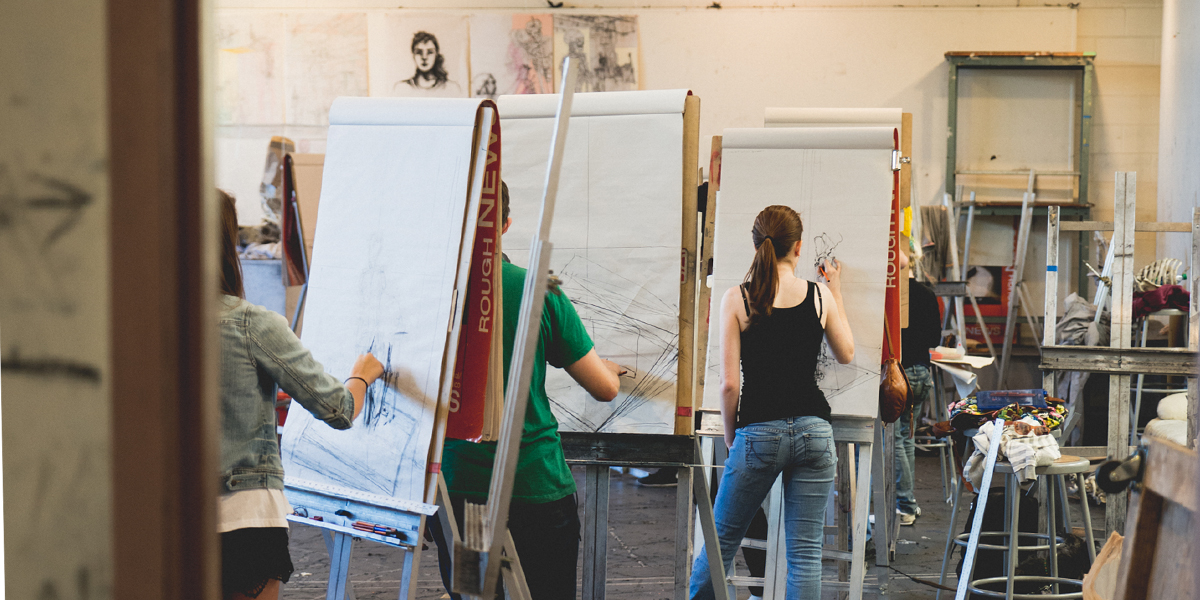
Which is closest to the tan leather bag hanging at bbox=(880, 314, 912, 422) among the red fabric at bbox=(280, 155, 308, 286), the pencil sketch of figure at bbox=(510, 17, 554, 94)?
the red fabric at bbox=(280, 155, 308, 286)

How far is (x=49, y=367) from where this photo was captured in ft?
2.16

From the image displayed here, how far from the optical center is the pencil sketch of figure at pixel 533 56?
25.0 ft

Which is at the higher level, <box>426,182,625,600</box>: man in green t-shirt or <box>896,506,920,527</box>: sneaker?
<box>426,182,625,600</box>: man in green t-shirt

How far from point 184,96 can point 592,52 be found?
23.9 ft

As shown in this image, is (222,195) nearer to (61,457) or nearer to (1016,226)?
(61,457)

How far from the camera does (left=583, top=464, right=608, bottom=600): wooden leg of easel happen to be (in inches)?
91.3

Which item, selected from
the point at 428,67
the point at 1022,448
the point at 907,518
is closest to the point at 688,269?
the point at 1022,448

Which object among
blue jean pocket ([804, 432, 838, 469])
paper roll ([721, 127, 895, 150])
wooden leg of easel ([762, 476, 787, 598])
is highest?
paper roll ([721, 127, 895, 150])

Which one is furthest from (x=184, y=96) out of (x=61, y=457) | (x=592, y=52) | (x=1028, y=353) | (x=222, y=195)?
(x=1028, y=353)

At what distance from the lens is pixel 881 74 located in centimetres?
754

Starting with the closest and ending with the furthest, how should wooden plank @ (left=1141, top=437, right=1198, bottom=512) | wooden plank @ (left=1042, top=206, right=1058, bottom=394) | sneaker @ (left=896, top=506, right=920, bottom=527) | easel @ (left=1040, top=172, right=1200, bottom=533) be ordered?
wooden plank @ (left=1141, top=437, right=1198, bottom=512) → easel @ (left=1040, top=172, right=1200, bottom=533) → wooden plank @ (left=1042, top=206, right=1058, bottom=394) → sneaker @ (left=896, top=506, right=920, bottom=527)

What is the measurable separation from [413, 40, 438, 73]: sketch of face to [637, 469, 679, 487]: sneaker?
4111mm

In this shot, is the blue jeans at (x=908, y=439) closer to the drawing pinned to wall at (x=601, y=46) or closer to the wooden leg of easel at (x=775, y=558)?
the wooden leg of easel at (x=775, y=558)

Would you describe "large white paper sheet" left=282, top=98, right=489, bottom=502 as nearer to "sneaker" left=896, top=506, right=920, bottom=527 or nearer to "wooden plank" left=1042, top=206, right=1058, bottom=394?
"wooden plank" left=1042, top=206, right=1058, bottom=394
